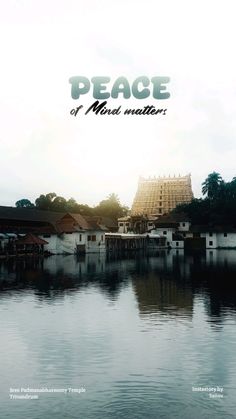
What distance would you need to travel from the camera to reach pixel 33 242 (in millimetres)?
65062

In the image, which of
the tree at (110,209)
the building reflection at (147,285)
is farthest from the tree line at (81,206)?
the building reflection at (147,285)

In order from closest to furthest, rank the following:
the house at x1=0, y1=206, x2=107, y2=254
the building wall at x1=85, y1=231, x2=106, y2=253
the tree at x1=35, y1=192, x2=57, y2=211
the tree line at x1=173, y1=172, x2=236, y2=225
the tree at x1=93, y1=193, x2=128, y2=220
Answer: the house at x1=0, y1=206, x2=107, y2=254, the building wall at x1=85, y1=231, x2=106, y2=253, the tree line at x1=173, y1=172, x2=236, y2=225, the tree at x1=35, y1=192, x2=57, y2=211, the tree at x1=93, y1=193, x2=128, y2=220

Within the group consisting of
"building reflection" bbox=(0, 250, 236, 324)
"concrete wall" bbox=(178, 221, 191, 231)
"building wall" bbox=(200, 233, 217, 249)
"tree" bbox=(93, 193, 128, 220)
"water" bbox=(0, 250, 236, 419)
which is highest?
"tree" bbox=(93, 193, 128, 220)

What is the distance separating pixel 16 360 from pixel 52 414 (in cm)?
440

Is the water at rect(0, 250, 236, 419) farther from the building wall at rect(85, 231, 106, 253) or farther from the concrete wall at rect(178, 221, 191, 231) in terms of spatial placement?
the concrete wall at rect(178, 221, 191, 231)

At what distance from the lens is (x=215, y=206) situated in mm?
95250

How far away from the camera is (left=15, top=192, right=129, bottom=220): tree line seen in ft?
368

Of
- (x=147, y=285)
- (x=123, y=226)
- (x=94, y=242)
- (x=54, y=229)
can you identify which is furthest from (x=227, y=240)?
(x=147, y=285)

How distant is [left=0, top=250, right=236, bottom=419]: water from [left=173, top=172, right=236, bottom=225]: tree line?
63741mm

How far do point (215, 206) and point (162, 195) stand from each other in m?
47.4

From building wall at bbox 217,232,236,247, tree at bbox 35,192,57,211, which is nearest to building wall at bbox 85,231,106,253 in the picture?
building wall at bbox 217,232,236,247

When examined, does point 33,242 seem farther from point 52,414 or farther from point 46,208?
point 52,414

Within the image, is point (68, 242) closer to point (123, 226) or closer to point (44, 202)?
point (123, 226)

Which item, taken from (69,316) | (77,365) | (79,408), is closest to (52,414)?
(79,408)
